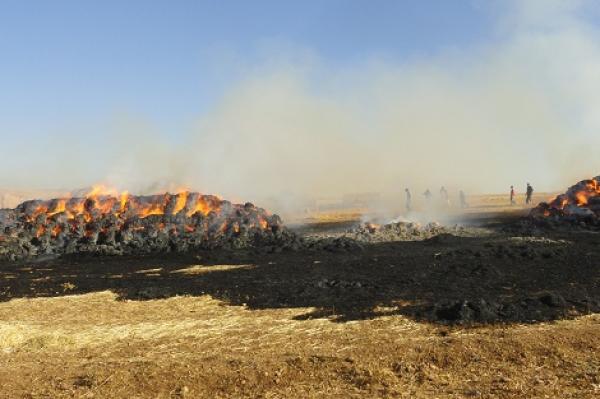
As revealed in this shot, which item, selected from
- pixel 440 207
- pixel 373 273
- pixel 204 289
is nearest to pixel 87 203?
pixel 204 289

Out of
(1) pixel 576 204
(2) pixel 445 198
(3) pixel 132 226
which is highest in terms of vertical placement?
(2) pixel 445 198

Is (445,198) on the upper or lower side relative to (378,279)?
upper

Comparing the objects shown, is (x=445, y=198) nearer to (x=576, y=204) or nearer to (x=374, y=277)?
(x=576, y=204)

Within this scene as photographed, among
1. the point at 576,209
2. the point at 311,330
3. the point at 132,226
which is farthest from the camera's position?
the point at 576,209

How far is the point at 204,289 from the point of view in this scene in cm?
1761

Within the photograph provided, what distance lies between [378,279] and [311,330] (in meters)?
6.57

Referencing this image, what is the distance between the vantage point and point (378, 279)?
18312mm

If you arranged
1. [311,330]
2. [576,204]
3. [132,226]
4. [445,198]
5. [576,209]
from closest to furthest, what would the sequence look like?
1. [311,330]
2. [132,226]
3. [576,209]
4. [576,204]
5. [445,198]

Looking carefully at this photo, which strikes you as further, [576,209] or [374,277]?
[576,209]

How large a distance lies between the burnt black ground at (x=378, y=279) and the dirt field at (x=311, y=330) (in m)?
0.08

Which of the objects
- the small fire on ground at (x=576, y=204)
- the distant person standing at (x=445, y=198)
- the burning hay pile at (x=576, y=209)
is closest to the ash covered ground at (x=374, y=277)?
the burning hay pile at (x=576, y=209)

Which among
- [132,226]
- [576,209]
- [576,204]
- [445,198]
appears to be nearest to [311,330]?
[132,226]

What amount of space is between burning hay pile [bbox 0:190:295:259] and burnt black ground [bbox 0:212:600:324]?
2.79 meters

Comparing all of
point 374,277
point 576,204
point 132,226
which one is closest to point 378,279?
point 374,277
